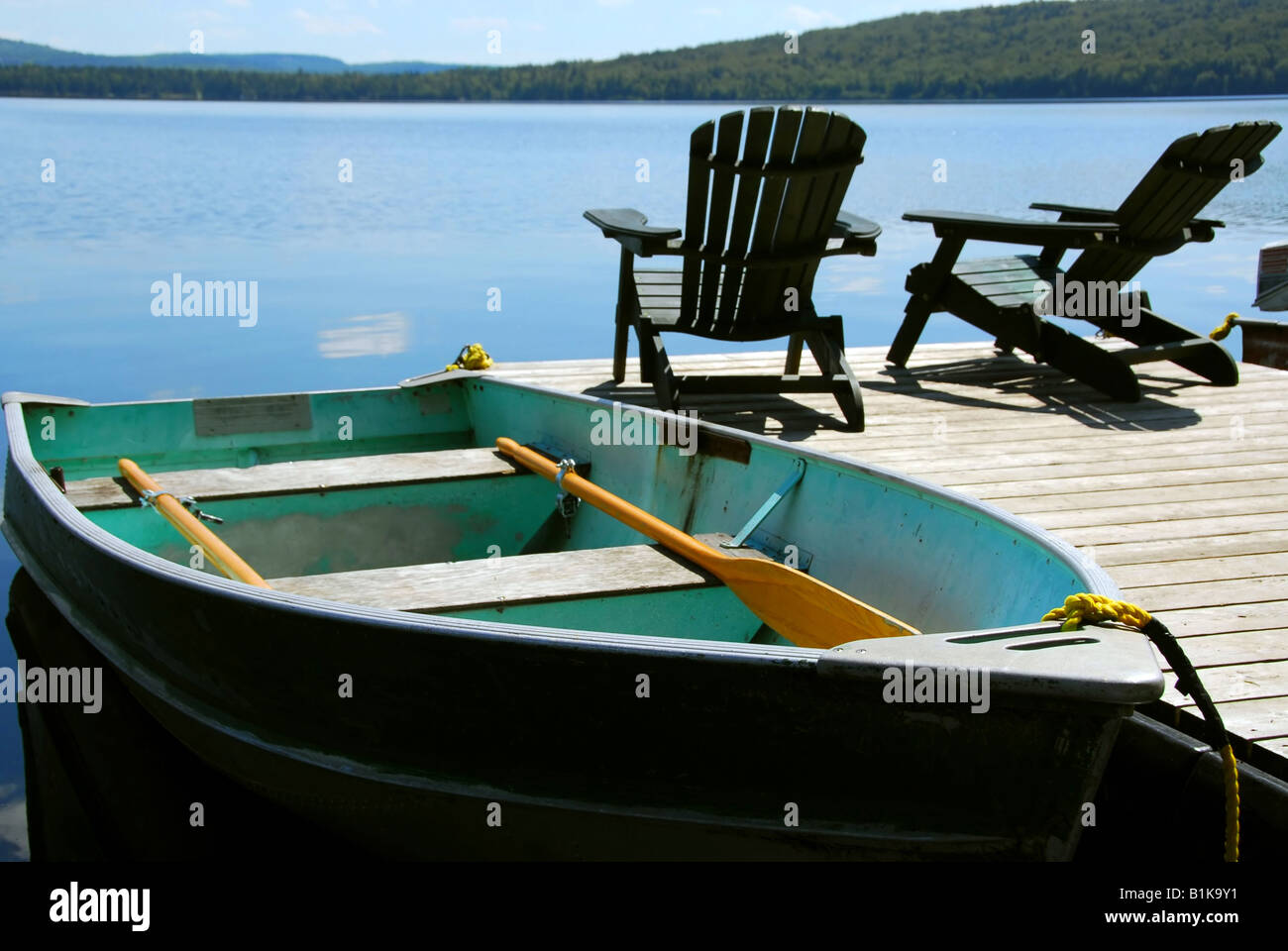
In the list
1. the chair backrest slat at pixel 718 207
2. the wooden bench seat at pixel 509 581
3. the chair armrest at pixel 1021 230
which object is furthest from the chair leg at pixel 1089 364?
the wooden bench seat at pixel 509 581

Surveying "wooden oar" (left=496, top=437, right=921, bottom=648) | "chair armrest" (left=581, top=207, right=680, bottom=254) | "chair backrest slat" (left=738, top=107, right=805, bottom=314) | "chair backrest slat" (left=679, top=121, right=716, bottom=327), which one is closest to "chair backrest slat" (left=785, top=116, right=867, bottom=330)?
"chair backrest slat" (left=738, top=107, right=805, bottom=314)

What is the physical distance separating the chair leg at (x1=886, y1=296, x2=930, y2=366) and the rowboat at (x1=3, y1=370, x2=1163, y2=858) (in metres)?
2.61

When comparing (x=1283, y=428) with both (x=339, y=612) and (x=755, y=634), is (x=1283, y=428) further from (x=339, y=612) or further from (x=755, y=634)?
(x=339, y=612)

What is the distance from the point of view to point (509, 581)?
2.89 meters

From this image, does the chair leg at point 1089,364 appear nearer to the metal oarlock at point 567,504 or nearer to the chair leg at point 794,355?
the chair leg at point 794,355

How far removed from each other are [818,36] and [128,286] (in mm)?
43528

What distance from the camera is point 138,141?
31938 millimetres

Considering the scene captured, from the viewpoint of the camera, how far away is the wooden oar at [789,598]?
253 centimetres

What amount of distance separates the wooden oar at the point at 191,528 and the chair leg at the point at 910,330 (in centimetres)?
370

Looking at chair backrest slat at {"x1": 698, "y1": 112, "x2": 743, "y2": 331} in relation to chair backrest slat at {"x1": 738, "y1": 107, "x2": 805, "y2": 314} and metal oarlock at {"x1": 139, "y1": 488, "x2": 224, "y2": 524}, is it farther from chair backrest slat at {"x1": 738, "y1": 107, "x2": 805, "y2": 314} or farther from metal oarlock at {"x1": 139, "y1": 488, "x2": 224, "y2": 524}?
metal oarlock at {"x1": 139, "y1": 488, "x2": 224, "y2": 524}

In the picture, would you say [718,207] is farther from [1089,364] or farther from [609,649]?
[609,649]

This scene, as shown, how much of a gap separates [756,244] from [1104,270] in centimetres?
192

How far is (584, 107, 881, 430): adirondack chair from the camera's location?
4750 millimetres
